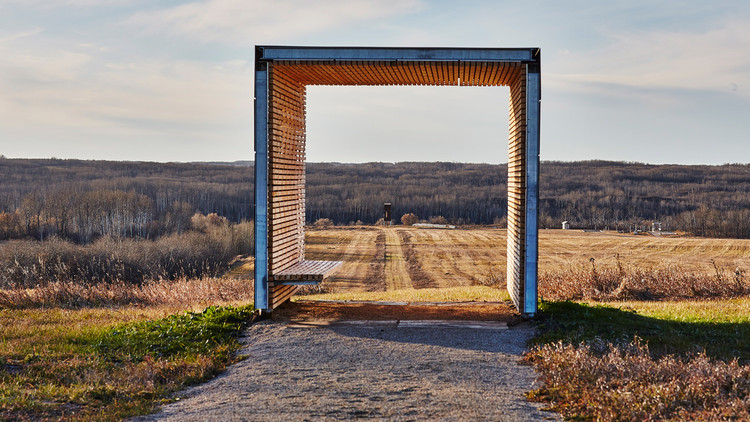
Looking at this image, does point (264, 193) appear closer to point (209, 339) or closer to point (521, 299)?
point (209, 339)

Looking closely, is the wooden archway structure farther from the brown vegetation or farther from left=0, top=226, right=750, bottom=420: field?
the brown vegetation

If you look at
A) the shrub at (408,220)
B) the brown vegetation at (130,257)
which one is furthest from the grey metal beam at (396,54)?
the shrub at (408,220)

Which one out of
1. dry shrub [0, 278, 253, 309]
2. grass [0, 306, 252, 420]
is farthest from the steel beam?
dry shrub [0, 278, 253, 309]

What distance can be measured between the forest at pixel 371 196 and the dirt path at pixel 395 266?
53.8ft

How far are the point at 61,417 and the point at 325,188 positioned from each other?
209 feet

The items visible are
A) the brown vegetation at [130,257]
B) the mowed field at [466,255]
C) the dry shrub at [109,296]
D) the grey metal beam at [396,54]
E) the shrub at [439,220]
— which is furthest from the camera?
the shrub at [439,220]

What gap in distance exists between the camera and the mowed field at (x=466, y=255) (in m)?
21.5

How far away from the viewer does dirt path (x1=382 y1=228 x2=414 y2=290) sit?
2156cm

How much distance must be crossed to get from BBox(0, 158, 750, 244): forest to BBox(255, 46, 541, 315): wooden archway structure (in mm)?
35593

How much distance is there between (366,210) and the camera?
193 feet

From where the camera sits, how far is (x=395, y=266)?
1014 inches

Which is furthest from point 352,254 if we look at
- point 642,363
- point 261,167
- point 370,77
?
point 642,363

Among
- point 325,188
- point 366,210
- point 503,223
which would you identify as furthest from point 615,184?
point 325,188

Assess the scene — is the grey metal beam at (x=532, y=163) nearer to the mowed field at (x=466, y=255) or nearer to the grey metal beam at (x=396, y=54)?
the grey metal beam at (x=396, y=54)
